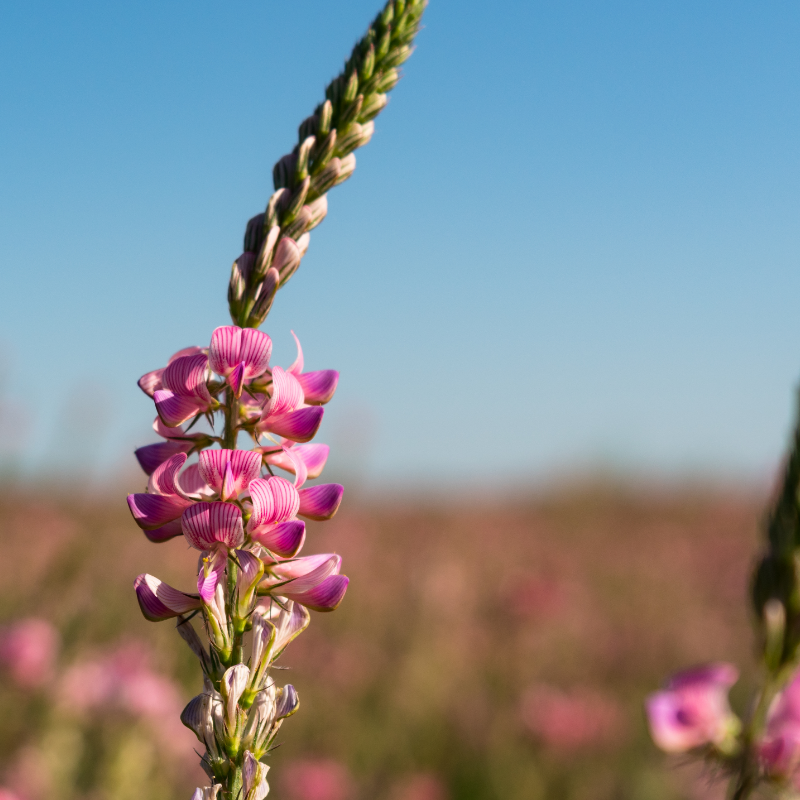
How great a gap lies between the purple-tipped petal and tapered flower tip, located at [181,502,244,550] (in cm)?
6

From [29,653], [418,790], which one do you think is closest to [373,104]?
[29,653]

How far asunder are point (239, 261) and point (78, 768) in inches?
135

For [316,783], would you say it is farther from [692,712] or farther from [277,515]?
[277,515]

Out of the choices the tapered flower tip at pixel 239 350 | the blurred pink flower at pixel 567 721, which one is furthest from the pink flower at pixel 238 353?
the blurred pink flower at pixel 567 721

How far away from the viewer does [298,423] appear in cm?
109

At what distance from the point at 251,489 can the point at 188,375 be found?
186 mm

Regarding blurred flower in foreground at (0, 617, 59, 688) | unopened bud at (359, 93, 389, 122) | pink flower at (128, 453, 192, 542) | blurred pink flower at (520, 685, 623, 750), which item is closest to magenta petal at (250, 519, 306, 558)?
pink flower at (128, 453, 192, 542)

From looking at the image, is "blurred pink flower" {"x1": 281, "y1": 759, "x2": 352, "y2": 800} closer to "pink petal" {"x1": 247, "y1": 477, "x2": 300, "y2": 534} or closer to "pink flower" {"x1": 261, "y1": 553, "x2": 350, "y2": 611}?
"pink flower" {"x1": 261, "y1": 553, "x2": 350, "y2": 611}

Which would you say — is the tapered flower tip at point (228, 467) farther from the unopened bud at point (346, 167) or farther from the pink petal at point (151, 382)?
the unopened bud at point (346, 167)

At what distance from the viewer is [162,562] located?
6027mm

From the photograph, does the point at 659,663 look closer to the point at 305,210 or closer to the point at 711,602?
the point at 711,602

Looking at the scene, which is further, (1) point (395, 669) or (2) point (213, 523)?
(1) point (395, 669)

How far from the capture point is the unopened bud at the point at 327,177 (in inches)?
46.2

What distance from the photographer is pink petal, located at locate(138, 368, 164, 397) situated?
112 centimetres
